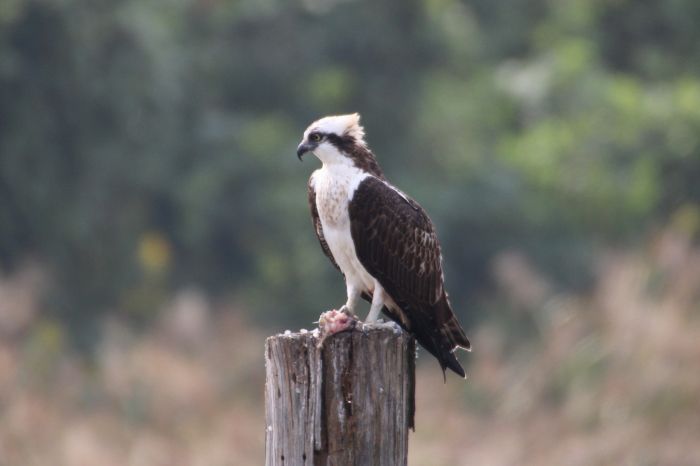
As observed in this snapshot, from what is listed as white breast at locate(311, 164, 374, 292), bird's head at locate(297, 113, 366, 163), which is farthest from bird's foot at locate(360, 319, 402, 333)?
bird's head at locate(297, 113, 366, 163)

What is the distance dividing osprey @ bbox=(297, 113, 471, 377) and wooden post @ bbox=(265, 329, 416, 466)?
1.07m

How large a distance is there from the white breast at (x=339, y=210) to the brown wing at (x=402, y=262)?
0.16 feet

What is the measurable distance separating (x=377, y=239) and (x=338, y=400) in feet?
4.84

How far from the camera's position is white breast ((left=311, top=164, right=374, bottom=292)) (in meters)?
4.85

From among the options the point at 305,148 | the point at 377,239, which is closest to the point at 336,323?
the point at 377,239

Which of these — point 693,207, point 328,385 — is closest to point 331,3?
point 693,207

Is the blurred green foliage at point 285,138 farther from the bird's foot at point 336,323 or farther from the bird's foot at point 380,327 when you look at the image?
the bird's foot at point 336,323

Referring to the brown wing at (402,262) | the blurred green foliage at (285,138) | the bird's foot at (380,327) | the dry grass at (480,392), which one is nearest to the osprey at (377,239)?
the brown wing at (402,262)

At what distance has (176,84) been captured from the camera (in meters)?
15.7

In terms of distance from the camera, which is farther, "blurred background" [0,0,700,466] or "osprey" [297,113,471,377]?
"blurred background" [0,0,700,466]

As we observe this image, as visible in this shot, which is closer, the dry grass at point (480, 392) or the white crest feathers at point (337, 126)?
the white crest feathers at point (337, 126)

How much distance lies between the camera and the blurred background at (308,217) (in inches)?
377

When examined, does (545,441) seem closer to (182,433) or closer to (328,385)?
(182,433)

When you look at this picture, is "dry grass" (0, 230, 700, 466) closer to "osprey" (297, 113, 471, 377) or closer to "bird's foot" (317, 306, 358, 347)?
"osprey" (297, 113, 471, 377)
